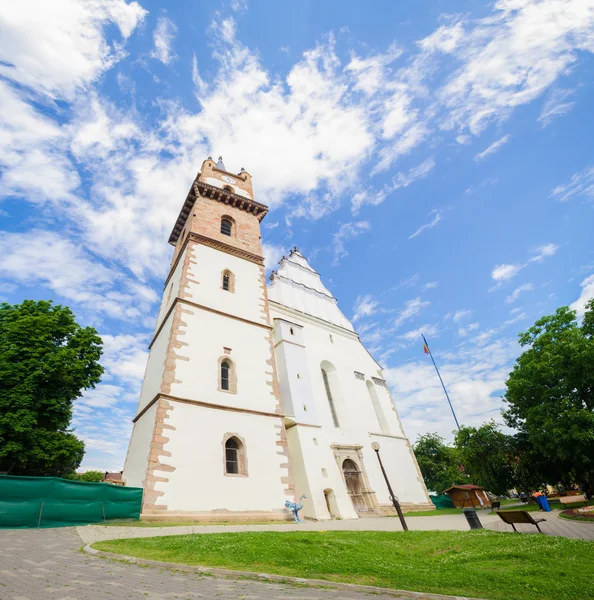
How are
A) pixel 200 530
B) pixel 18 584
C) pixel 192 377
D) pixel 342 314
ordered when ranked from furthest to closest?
pixel 342 314, pixel 192 377, pixel 200 530, pixel 18 584

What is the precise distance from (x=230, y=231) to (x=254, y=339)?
918 cm

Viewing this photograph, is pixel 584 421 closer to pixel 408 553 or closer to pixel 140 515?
pixel 408 553

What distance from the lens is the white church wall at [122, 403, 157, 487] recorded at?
13.0 metres

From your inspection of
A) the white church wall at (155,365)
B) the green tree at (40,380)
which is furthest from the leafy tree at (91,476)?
the white church wall at (155,365)

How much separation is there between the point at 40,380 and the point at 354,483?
1771 centimetres

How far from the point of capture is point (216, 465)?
13.5 m

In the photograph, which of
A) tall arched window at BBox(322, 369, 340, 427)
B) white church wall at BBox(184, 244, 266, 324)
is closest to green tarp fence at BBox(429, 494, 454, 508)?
tall arched window at BBox(322, 369, 340, 427)

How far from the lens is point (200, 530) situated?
10.1 meters

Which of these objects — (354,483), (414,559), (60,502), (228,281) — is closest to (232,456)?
(60,502)

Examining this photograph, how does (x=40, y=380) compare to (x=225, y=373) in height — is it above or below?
above

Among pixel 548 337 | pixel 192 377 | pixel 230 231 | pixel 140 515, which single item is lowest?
pixel 140 515

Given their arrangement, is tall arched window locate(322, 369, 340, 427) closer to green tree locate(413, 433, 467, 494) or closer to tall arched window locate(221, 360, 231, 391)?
tall arched window locate(221, 360, 231, 391)

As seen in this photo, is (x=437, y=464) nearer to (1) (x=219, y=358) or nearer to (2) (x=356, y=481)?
(2) (x=356, y=481)

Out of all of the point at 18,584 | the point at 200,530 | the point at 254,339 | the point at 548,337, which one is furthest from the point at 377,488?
the point at 18,584
